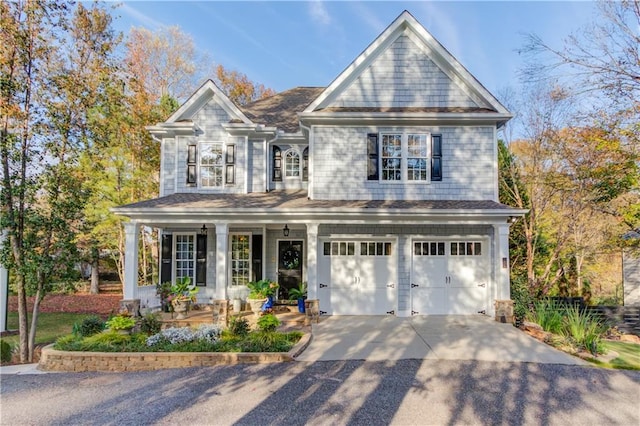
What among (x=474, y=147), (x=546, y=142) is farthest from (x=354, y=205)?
(x=546, y=142)

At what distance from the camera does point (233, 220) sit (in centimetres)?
1005

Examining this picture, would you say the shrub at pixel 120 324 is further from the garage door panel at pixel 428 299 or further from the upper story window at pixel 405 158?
the garage door panel at pixel 428 299

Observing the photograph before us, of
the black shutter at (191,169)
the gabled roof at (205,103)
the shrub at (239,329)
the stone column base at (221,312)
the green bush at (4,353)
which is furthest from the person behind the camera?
the black shutter at (191,169)

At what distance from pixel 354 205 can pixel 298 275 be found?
10.9 feet

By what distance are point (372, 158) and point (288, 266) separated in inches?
171

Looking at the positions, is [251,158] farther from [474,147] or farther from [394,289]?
[474,147]

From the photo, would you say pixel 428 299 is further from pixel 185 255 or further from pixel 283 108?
pixel 283 108

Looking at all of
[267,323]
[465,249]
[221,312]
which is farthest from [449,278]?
[221,312]

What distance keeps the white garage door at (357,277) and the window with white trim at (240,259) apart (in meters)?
2.62

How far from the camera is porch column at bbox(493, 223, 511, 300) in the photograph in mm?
9812

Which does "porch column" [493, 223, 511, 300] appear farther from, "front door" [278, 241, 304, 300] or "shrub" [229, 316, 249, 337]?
"shrub" [229, 316, 249, 337]

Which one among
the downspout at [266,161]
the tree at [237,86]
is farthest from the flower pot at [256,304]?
the tree at [237,86]

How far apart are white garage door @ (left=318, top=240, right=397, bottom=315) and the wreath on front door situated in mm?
1404

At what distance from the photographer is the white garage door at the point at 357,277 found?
1080 centimetres
